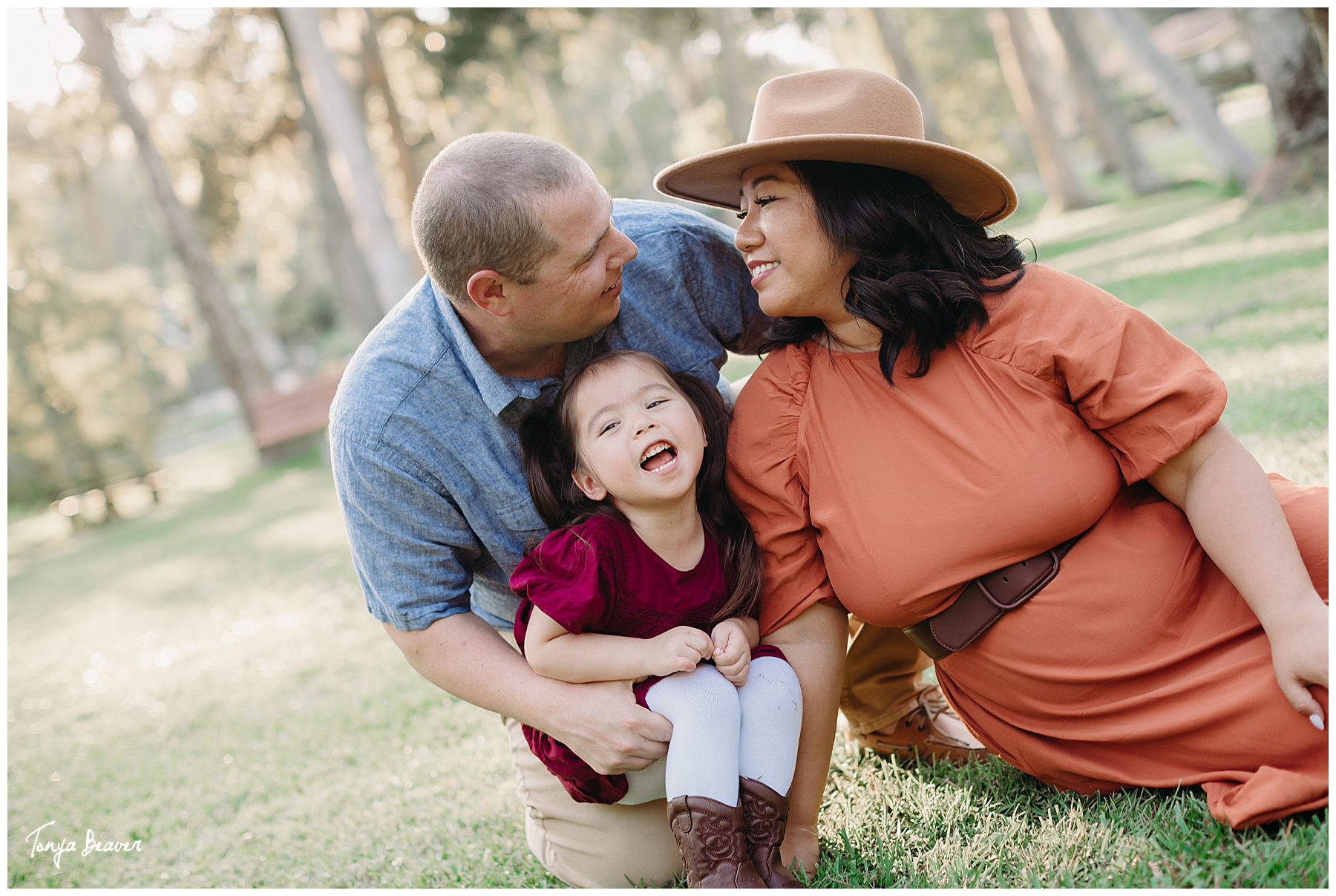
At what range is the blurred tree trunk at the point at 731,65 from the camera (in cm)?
1515

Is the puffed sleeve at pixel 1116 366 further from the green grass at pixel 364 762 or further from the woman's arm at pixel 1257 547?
the green grass at pixel 364 762

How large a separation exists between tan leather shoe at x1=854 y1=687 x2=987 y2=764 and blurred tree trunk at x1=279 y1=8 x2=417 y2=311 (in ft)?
30.7

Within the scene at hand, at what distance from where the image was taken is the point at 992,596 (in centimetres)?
221

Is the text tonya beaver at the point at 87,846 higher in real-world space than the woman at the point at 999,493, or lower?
lower

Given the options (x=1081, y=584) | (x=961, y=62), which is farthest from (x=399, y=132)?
(x=961, y=62)

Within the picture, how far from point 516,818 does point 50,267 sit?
Result: 649 inches

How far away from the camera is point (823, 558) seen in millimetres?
2422

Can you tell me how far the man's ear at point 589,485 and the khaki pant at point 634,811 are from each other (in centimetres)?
87

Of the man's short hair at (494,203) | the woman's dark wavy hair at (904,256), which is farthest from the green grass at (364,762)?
the man's short hair at (494,203)

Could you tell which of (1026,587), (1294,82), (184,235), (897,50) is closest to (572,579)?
(1026,587)

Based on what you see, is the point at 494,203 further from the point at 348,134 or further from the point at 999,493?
the point at 348,134

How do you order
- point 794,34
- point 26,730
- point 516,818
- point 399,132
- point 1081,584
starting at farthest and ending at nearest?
point 794,34 → point 399,132 → point 26,730 → point 516,818 → point 1081,584

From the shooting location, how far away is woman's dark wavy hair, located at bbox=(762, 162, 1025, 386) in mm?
2230

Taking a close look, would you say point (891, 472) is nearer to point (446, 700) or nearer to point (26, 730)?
point (446, 700)
